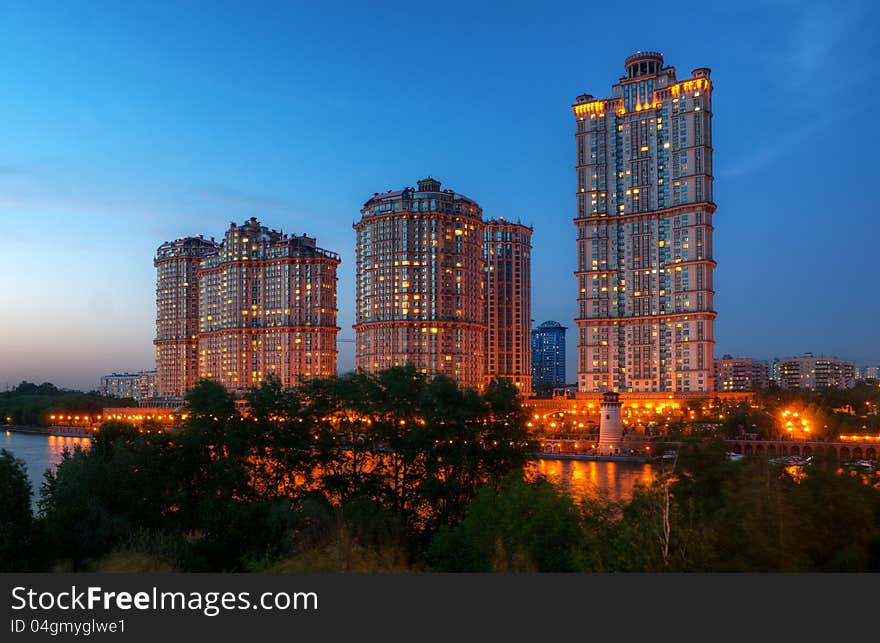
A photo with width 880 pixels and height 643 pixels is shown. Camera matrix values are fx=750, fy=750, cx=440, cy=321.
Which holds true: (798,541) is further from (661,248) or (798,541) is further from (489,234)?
(489,234)

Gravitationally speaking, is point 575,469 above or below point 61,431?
above

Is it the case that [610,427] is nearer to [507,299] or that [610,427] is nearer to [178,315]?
[507,299]

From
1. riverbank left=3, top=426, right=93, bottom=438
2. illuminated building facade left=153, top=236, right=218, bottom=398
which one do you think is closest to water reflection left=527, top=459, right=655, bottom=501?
riverbank left=3, top=426, right=93, bottom=438

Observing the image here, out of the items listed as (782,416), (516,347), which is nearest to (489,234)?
(516,347)

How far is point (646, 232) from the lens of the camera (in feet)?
306

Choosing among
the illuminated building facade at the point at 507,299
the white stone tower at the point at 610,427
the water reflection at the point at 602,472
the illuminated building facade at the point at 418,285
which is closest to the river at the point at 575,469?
the water reflection at the point at 602,472

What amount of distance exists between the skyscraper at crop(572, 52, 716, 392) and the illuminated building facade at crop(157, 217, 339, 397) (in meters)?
44.0

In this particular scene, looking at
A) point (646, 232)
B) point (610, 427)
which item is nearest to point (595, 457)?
point (610, 427)

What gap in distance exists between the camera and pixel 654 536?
48.5 feet

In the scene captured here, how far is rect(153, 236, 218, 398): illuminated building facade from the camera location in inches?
5517

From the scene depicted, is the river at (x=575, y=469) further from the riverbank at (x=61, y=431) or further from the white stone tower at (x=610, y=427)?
the riverbank at (x=61, y=431)

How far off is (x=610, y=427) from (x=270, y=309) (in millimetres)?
65802

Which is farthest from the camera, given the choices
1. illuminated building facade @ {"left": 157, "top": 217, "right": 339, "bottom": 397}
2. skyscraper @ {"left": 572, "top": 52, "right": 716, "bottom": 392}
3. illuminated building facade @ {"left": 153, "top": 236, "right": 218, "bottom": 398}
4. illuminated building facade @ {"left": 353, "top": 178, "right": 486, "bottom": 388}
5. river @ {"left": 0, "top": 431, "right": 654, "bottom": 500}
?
illuminated building facade @ {"left": 153, "top": 236, "right": 218, "bottom": 398}

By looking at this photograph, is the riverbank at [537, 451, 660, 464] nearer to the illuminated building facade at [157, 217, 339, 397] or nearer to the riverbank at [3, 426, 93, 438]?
the illuminated building facade at [157, 217, 339, 397]
